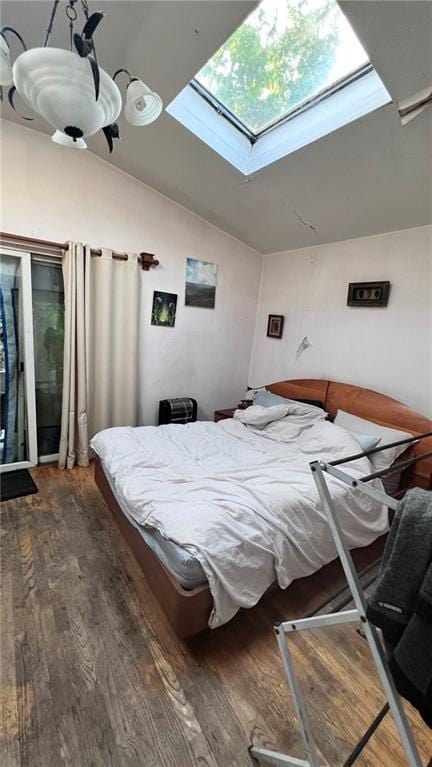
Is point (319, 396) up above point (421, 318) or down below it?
below

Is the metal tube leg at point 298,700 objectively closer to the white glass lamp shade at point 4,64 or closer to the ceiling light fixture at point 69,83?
the ceiling light fixture at point 69,83

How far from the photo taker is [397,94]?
1.58 meters

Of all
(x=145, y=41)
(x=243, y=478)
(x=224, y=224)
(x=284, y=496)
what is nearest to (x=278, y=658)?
(x=284, y=496)

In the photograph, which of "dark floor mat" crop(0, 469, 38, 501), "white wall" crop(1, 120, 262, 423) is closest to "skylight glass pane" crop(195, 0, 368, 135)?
"white wall" crop(1, 120, 262, 423)

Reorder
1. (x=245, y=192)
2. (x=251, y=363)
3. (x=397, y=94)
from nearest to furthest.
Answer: (x=397, y=94)
(x=245, y=192)
(x=251, y=363)

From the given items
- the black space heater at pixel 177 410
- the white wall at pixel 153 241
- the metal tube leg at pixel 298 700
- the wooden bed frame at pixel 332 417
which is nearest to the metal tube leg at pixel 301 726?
the metal tube leg at pixel 298 700

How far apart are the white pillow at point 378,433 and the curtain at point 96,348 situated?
2044 mm

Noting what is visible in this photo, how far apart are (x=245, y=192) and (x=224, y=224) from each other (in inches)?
30.0

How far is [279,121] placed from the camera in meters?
2.28

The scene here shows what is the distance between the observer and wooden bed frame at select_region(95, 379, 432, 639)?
1.37 metres

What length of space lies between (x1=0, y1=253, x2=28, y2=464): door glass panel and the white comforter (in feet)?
3.50

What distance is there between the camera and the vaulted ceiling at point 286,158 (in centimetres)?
144

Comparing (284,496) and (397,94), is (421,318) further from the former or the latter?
(284,496)

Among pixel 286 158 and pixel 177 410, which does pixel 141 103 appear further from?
pixel 177 410
